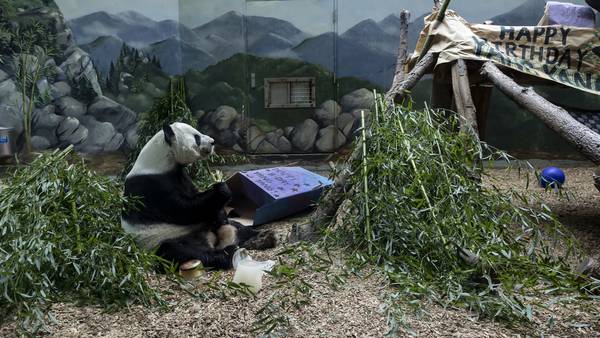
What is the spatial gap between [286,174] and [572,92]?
14.7 ft

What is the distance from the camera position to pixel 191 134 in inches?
112

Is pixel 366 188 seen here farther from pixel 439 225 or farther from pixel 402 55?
pixel 402 55

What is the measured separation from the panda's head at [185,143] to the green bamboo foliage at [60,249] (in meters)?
0.39

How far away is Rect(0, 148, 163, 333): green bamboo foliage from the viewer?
189cm

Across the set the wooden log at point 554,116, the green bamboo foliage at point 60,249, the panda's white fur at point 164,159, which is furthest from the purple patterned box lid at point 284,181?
the wooden log at point 554,116

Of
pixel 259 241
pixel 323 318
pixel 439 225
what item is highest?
pixel 439 225

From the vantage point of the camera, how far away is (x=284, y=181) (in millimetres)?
3881

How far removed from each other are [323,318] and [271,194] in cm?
179

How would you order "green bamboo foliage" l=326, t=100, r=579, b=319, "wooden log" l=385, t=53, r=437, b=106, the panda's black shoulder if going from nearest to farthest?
1. "green bamboo foliage" l=326, t=100, r=579, b=319
2. the panda's black shoulder
3. "wooden log" l=385, t=53, r=437, b=106

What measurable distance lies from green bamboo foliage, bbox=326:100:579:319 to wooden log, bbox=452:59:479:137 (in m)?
0.19

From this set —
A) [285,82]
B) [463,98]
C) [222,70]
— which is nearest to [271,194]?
[463,98]

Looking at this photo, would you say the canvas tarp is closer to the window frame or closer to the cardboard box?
the cardboard box

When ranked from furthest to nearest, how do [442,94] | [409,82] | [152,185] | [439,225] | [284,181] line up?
[442,94]
[284,181]
[409,82]
[152,185]
[439,225]

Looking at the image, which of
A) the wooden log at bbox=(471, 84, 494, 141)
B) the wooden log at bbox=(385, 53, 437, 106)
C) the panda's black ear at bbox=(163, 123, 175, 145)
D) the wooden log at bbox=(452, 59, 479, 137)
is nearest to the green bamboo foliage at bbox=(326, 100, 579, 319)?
the wooden log at bbox=(452, 59, 479, 137)
